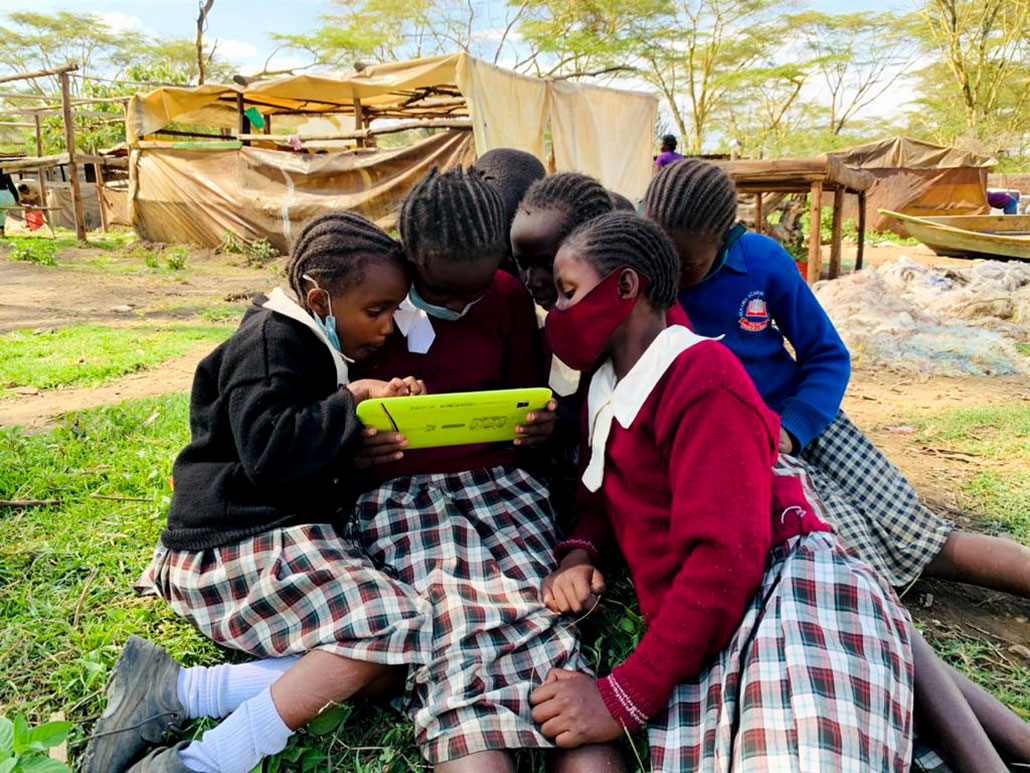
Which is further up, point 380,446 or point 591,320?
point 591,320

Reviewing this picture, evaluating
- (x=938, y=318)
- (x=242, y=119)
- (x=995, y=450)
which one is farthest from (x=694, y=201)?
(x=242, y=119)

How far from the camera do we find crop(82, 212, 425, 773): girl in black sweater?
135cm

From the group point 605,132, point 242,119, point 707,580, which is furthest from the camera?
point 242,119

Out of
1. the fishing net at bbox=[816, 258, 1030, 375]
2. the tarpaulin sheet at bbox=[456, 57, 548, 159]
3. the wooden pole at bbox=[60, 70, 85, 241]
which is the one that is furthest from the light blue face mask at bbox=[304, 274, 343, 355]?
the wooden pole at bbox=[60, 70, 85, 241]

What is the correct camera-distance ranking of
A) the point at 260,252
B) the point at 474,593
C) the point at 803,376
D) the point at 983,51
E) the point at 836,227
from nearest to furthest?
the point at 474,593
the point at 803,376
the point at 836,227
the point at 260,252
the point at 983,51

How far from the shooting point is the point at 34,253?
8.53 m

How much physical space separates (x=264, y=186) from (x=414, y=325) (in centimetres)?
900

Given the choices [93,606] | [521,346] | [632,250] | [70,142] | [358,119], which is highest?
[358,119]

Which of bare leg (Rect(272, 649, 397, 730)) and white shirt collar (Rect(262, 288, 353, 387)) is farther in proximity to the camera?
white shirt collar (Rect(262, 288, 353, 387))

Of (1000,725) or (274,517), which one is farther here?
(274,517)

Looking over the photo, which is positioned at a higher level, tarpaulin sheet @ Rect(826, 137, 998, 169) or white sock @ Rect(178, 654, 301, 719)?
tarpaulin sheet @ Rect(826, 137, 998, 169)

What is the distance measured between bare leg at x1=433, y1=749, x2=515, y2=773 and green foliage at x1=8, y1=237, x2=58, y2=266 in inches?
355

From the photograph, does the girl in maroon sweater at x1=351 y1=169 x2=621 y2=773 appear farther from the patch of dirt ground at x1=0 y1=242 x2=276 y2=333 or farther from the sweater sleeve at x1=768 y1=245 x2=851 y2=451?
the patch of dirt ground at x1=0 y1=242 x2=276 y2=333

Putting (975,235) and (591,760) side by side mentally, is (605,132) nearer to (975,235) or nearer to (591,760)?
(975,235)
